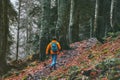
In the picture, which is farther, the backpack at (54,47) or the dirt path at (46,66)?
the backpack at (54,47)

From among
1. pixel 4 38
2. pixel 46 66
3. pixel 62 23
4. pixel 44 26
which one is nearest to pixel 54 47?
pixel 46 66

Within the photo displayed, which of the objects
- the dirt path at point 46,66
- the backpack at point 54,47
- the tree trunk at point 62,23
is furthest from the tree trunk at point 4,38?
the backpack at point 54,47

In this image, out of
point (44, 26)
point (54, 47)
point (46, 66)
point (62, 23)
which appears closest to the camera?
point (54, 47)

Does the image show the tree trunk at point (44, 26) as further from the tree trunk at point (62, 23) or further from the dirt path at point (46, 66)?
the dirt path at point (46, 66)

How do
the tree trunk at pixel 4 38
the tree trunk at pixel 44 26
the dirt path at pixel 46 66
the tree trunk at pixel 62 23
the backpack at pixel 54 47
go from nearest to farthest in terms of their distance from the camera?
the dirt path at pixel 46 66, the backpack at pixel 54 47, the tree trunk at pixel 44 26, the tree trunk at pixel 62 23, the tree trunk at pixel 4 38

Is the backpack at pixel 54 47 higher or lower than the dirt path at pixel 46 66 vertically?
higher

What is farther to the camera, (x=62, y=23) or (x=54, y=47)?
(x=62, y=23)

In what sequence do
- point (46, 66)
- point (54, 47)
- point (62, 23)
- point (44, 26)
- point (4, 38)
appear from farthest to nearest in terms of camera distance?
point (4, 38), point (62, 23), point (44, 26), point (46, 66), point (54, 47)

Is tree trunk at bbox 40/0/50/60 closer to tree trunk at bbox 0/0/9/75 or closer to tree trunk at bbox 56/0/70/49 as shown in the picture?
tree trunk at bbox 56/0/70/49

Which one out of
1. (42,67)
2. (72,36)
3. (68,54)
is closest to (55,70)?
(42,67)

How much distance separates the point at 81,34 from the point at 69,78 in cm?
3010

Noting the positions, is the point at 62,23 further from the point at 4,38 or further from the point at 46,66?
the point at 4,38

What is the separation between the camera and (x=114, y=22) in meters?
18.0

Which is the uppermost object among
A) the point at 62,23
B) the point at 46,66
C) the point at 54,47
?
the point at 62,23
